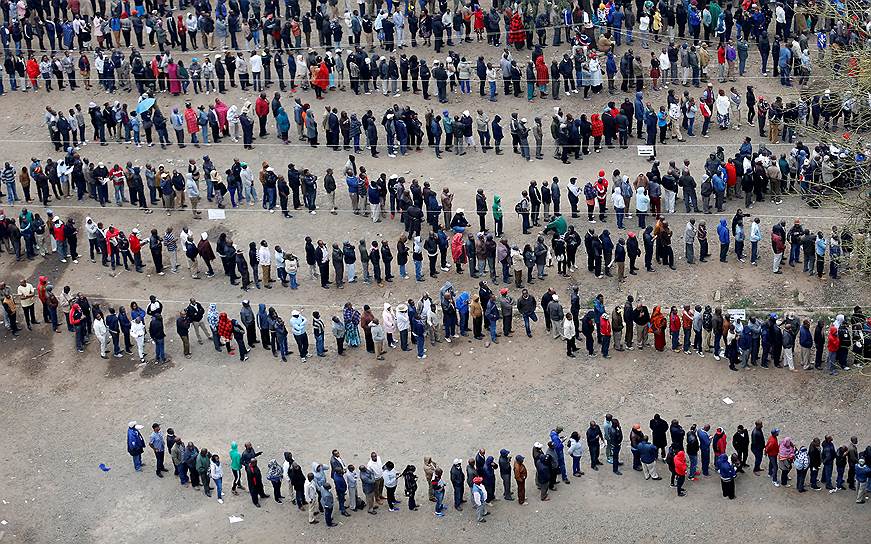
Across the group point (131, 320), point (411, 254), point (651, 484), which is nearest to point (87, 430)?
point (131, 320)

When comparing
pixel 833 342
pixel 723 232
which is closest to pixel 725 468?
pixel 833 342

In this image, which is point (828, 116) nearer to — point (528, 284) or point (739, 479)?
point (528, 284)

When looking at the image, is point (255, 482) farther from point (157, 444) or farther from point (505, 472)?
point (505, 472)

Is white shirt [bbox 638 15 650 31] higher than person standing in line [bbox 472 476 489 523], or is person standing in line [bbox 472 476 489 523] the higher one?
white shirt [bbox 638 15 650 31]

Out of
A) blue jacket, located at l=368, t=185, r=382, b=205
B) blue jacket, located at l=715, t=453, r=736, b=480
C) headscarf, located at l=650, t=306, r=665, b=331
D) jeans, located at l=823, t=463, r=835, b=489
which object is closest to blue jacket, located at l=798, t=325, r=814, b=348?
headscarf, located at l=650, t=306, r=665, b=331

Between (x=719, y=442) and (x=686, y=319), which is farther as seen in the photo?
(x=686, y=319)

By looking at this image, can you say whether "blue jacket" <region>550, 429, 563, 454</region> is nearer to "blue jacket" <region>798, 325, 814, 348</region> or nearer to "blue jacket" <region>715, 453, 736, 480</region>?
"blue jacket" <region>715, 453, 736, 480</region>

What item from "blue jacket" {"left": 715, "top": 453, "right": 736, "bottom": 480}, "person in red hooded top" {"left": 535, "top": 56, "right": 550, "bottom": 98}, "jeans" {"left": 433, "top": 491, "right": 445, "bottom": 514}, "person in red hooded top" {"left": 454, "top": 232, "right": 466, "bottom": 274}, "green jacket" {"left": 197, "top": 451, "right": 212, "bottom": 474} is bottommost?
Answer: "jeans" {"left": 433, "top": 491, "right": 445, "bottom": 514}
